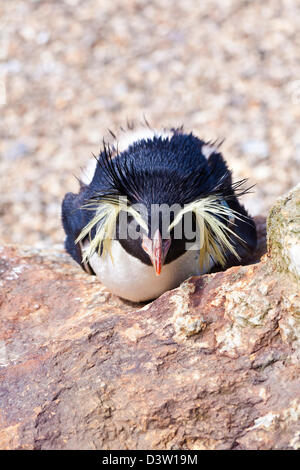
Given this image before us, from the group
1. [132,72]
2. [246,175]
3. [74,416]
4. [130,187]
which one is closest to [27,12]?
[132,72]

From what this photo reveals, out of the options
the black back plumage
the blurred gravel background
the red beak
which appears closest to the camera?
the red beak

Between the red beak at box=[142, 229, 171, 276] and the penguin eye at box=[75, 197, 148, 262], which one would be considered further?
the penguin eye at box=[75, 197, 148, 262]

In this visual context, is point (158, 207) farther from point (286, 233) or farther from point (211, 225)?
point (286, 233)

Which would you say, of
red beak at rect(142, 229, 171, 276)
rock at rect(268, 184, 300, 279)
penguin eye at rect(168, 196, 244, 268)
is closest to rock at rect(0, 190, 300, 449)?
rock at rect(268, 184, 300, 279)

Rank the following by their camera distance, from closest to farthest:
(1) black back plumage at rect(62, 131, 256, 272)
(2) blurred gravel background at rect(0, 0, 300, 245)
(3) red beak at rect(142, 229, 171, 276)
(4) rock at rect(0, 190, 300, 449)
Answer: (4) rock at rect(0, 190, 300, 449), (3) red beak at rect(142, 229, 171, 276), (1) black back plumage at rect(62, 131, 256, 272), (2) blurred gravel background at rect(0, 0, 300, 245)

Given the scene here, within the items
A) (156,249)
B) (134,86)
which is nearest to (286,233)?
(156,249)

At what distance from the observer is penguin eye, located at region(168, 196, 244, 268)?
7.67 ft

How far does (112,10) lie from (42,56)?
850mm

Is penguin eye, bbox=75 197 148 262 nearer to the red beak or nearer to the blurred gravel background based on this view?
the red beak

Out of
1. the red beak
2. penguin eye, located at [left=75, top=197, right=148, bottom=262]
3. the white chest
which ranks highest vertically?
penguin eye, located at [left=75, top=197, right=148, bottom=262]

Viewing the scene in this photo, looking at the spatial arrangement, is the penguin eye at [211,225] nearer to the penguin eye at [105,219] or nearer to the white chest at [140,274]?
the white chest at [140,274]

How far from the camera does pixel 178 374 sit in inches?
74.7
